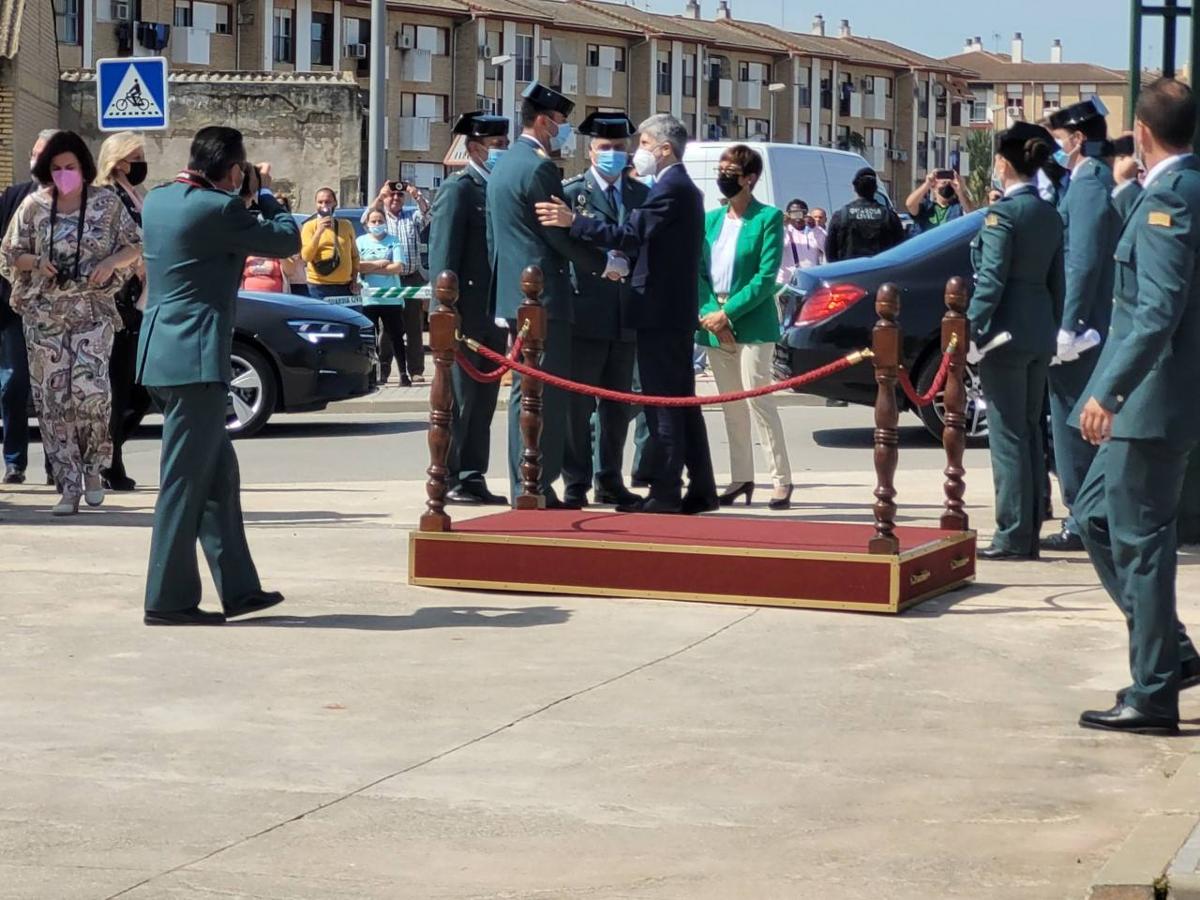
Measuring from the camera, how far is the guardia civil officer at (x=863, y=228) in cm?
2133

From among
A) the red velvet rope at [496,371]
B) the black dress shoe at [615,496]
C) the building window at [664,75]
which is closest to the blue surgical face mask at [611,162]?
the red velvet rope at [496,371]

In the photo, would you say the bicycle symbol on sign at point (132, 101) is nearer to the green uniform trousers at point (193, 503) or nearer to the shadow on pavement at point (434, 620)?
the green uniform trousers at point (193, 503)

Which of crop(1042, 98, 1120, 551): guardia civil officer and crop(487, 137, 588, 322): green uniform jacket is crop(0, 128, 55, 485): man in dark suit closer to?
crop(487, 137, 588, 322): green uniform jacket

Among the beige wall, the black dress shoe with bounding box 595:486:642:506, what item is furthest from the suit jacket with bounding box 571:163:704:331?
the beige wall

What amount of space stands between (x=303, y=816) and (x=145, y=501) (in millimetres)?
7169

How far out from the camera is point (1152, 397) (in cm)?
A: 675

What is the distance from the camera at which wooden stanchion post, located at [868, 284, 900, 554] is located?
9.07m

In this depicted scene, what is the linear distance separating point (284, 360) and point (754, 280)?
17.4ft

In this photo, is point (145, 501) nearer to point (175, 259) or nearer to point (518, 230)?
point (518, 230)

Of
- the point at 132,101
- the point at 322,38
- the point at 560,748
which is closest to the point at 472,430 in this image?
the point at 560,748

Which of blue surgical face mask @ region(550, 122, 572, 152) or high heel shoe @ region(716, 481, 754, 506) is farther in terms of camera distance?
high heel shoe @ region(716, 481, 754, 506)

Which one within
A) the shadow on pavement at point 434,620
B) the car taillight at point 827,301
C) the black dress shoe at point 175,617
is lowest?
the shadow on pavement at point 434,620

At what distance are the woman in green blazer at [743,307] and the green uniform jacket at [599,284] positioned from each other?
0.54 m

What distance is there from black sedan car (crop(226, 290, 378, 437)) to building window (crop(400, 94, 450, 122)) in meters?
82.4
